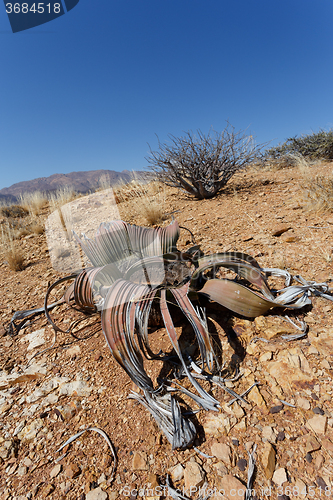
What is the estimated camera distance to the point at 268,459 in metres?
0.79

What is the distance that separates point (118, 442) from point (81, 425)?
0.62 ft

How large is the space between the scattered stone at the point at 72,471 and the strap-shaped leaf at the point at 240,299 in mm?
857

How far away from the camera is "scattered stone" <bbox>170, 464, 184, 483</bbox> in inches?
31.3

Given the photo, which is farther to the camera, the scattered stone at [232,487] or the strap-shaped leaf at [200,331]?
the strap-shaped leaf at [200,331]

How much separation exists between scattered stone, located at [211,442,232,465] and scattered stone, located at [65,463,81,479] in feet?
1.59

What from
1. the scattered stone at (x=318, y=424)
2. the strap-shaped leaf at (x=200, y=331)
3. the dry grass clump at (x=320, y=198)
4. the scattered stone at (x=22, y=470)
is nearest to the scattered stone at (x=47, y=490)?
the scattered stone at (x=22, y=470)

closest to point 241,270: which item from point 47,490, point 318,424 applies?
point 318,424

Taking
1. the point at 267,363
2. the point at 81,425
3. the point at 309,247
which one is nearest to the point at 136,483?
the point at 81,425

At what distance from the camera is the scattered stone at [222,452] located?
82 cm

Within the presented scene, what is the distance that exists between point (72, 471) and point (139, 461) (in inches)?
9.4

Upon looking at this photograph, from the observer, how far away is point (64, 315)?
1.79 m

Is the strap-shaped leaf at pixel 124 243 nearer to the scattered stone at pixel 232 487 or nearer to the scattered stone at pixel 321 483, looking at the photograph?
the scattered stone at pixel 232 487

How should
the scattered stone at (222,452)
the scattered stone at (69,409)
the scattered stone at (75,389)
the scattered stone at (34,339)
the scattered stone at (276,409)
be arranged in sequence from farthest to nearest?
the scattered stone at (34,339)
the scattered stone at (75,389)
the scattered stone at (69,409)
the scattered stone at (276,409)
the scattered stone at (222,452)

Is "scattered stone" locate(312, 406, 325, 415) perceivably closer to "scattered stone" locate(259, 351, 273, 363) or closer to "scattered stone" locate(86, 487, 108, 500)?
"scattered stone" locate(259, 351, 273, 363)
